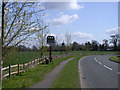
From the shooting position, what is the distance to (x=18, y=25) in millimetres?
10602

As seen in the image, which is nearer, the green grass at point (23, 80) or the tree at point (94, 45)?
the green grass at point (23, 80)

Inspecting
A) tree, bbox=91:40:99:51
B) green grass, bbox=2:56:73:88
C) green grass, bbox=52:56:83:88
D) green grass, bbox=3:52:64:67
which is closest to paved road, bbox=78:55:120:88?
green grass, bbox=52:56:83:88

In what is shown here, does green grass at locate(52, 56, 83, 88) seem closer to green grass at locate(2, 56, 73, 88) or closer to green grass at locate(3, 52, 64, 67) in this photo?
green grass at locate(2, 56, 73, 88)

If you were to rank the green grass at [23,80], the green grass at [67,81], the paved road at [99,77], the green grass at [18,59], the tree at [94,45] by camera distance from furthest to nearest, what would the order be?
the tree at [94,45] → the green grass at [18,59] → the paved road at [99,77] → the green grass at [23,80] → the green grass at [67,81]

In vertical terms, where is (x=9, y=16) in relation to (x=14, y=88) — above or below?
above

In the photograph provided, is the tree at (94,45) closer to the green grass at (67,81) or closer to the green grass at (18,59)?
the green grass at (18,59)

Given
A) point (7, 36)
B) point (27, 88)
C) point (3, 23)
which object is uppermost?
point (3, 23)

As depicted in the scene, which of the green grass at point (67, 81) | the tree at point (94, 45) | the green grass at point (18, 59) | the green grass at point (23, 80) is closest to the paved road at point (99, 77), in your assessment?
the green grass at point (67, 81)

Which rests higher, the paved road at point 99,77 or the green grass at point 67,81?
the green grass at point 67,81

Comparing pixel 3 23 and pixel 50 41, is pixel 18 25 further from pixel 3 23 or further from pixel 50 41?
pixel 50 41

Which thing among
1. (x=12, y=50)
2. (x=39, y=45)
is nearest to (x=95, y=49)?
(x=39, y=45)

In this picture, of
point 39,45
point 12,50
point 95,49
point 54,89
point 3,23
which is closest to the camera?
point 54,89

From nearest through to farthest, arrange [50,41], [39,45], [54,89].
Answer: [54,89], [50,41], [39,45]

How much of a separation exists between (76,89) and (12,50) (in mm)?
4918
